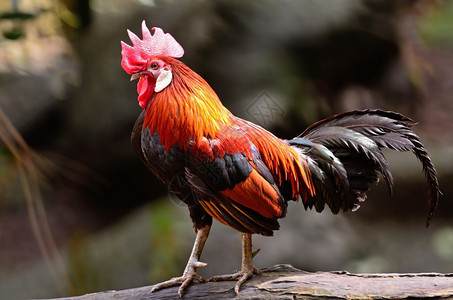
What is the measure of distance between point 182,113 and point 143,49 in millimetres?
276

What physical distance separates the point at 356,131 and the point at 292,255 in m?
1.39

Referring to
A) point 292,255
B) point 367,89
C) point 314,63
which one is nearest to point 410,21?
point 367,89

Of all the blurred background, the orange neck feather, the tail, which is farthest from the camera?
the blurred background

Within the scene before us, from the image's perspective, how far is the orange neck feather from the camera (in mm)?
1723

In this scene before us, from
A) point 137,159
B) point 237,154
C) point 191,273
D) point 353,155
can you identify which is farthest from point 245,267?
point 137,159

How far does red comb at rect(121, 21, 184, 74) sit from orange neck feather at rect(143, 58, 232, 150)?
0.06 metres

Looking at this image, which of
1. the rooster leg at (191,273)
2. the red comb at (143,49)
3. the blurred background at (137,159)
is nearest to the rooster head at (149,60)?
the red comb at (143,49)

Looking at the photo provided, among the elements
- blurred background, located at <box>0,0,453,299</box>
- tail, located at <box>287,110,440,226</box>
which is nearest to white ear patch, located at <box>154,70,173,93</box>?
tail, located at <box>287,110,440,226</box>

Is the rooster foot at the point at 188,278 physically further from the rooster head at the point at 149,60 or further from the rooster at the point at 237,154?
the rooster head at the point at 149,60

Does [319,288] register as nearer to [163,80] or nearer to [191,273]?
[191,273]

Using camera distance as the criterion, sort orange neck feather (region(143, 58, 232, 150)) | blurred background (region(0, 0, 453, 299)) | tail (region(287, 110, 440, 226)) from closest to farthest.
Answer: orange neck feather (region(143, 58, 232, 150)), tail (region(287, 110, 440, 226)), blurred background (region(0, 0, 453, 299))

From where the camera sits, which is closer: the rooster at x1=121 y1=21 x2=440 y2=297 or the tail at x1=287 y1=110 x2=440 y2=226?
the rooster at x1=121 y1=21 x2=440 y2=297

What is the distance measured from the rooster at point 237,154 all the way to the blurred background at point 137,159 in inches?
43.9

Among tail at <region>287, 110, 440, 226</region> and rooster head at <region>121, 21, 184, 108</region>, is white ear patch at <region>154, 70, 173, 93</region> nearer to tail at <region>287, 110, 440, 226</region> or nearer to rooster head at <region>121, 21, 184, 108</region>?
rooster head at <region>121, 21, 184, 108</region>
